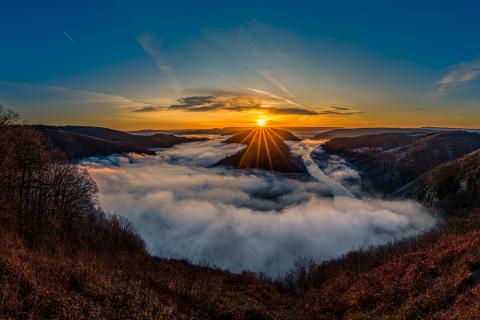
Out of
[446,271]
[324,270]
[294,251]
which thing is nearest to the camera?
[446,271]

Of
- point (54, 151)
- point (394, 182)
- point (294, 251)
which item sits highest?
point (54, 151)

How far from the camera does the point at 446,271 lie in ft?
54.4

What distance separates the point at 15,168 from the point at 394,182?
19794 cm

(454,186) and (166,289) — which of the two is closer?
(166,289)

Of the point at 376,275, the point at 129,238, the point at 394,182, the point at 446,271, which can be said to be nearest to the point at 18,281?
the point at 446,271

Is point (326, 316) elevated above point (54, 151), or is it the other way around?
point (54, 151)

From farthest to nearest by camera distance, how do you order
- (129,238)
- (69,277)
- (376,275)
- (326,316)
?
(129,238)
(376,275)
(326,316)
(69,277)

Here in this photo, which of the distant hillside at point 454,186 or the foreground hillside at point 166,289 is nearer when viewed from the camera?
the foreground hillside at point 166,289

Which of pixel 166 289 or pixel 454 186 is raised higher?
pixel 166 289

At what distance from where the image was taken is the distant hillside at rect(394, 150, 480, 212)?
8149 centimetres

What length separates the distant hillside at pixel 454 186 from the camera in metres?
81.5

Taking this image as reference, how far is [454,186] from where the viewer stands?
3647 inches

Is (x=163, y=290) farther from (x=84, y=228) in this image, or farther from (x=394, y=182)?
(x=394, y=182)

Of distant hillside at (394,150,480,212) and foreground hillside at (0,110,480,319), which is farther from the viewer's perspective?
distant hillside at (394,150,480,212)
